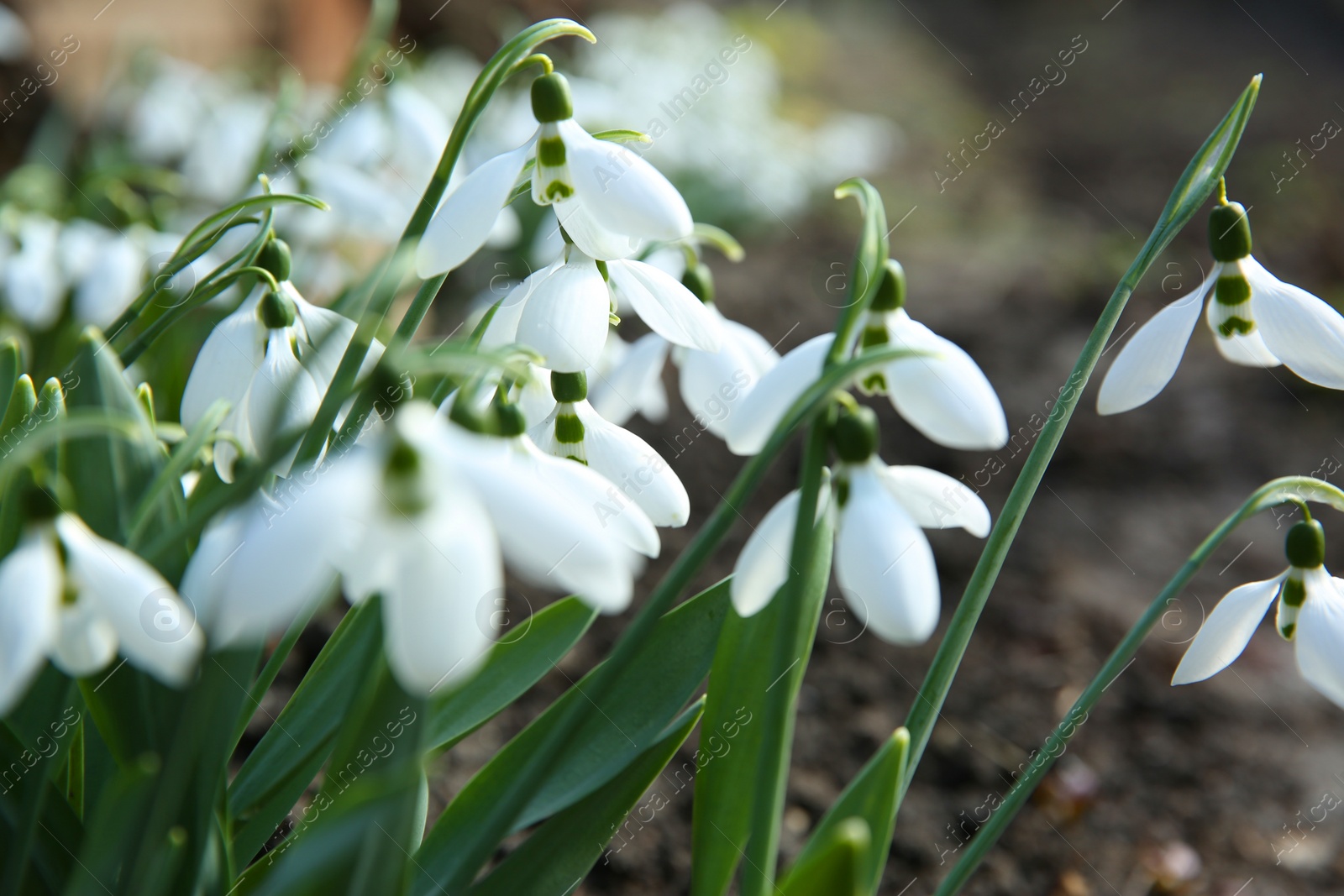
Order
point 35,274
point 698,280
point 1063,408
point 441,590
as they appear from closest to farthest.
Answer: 1. point 441,590
2. point 1063,408
3. point 698,280
4. point 35,274

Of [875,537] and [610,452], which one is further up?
[875,537]

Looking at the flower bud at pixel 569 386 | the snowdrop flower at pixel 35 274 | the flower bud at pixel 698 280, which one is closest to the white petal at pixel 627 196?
the flower bud at pixel 569 386

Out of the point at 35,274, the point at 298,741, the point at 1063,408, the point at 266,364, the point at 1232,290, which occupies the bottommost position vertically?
the point at 35,274

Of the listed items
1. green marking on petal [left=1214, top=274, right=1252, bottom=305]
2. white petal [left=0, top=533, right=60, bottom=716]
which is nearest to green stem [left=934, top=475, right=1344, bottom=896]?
green marking on petal [left=1214, top=274, right=1252, bottom=305]

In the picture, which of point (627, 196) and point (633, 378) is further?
point (633, 378)

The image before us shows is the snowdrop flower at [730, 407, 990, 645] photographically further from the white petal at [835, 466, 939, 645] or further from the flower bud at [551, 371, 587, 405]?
the flower bud at [551, 371, 587, 405]

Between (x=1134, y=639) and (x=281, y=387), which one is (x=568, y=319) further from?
(x=1134, y=639)

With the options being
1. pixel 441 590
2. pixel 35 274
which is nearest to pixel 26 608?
pixel 441 590
